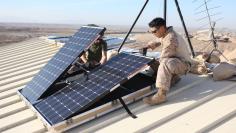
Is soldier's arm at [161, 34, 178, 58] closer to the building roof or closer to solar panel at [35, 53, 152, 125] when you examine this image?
solar panel at [35, 53, 152, 125]

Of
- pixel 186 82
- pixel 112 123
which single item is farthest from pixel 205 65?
pixel 112 123

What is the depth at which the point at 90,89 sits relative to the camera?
6297mm

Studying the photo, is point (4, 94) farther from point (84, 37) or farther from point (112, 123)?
point (112, 123)

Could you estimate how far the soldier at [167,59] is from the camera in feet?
20.2

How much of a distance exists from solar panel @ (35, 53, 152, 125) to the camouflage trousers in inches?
12.8

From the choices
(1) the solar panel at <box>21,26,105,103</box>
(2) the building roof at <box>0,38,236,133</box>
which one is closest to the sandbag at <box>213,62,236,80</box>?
(2) the building roof at <box>0,38,236,133</box>

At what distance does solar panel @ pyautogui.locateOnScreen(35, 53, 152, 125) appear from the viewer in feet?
19.2

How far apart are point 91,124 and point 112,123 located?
1.17 feet

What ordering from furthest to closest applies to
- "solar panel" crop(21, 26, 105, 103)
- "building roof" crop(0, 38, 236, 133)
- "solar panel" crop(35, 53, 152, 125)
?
"solar panel" crop(21, 26, 105, 103) < "solar panel" crop(35, 53, 152, 125) < "building roof" crop(0, 38, 236, 133)

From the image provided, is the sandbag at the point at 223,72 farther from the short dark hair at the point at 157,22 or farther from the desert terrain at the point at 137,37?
the desert terrain at the point at 137,37

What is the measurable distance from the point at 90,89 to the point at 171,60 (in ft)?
5.04

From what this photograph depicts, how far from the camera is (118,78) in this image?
6285mm

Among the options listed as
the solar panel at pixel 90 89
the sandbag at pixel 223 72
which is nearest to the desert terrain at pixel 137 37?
the sandbag at pixel 223 72

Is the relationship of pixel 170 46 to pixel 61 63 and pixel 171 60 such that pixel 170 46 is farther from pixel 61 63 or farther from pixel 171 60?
pixel 61 63
